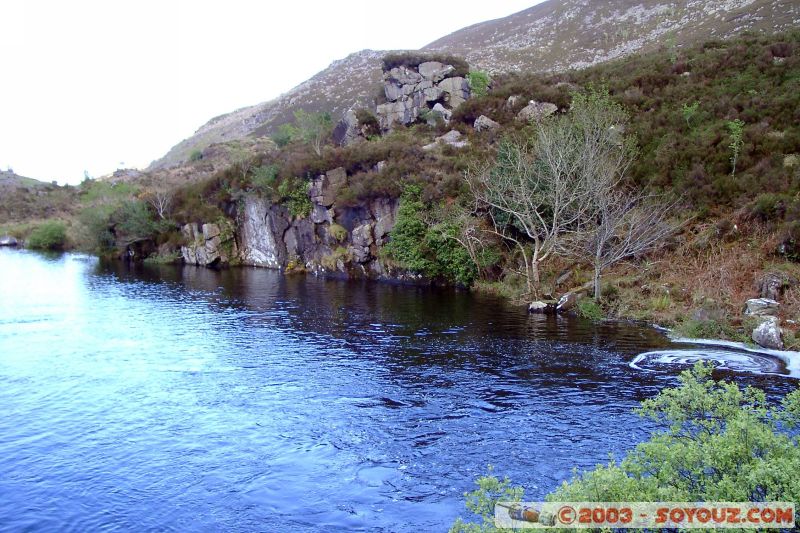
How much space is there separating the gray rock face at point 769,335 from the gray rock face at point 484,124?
134 feet

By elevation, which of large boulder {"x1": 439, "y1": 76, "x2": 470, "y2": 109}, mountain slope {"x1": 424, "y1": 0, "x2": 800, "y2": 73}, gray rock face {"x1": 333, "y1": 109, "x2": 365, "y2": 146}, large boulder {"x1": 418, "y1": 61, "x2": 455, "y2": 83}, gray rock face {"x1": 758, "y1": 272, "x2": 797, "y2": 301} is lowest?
gray rock face {"x1": 758, "y1": 272, "x2": 797, "y2": 301}

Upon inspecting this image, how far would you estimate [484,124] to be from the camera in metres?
64.7

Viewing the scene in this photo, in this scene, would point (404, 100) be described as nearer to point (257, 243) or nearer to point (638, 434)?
point (257, 243)

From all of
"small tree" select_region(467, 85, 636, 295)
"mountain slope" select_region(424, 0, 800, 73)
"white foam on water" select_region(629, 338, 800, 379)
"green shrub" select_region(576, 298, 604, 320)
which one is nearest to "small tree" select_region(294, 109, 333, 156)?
"mountain slope" select_region(424, 0, 800, 73)

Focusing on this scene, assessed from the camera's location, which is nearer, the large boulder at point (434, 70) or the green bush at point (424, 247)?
the green bush at point (424, 247)

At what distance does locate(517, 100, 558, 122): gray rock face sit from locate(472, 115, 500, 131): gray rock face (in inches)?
116

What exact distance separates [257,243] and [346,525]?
6059 cm

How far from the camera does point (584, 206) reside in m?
42.2

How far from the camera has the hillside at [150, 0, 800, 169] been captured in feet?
280

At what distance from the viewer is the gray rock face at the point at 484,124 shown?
64.1 metres

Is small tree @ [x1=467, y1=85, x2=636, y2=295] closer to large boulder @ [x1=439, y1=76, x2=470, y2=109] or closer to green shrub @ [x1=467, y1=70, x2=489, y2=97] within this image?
green shrub @ [x1=467, y1=70, x2=489, y2=97]

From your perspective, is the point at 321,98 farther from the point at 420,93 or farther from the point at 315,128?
the point at 420,93

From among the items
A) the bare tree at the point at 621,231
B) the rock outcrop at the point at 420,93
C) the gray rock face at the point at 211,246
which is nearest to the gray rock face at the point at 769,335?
the bare tree at the point at 621,231

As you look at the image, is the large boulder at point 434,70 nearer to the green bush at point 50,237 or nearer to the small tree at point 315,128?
the small tree at point 315,128
